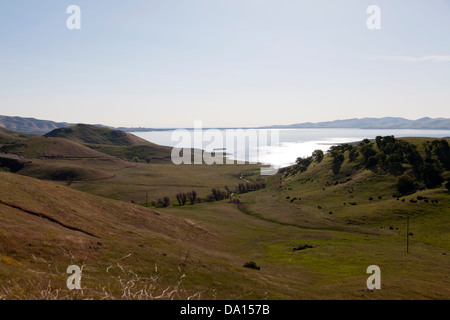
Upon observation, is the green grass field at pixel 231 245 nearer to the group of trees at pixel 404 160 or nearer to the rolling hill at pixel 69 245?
the rolling hill at pixel 69 245

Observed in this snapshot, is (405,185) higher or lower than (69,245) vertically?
lower

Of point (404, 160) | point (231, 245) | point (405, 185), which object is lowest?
point (231, 245)

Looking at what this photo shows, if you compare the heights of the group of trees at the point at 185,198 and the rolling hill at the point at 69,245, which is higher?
the rolling hill at the point at 69,245

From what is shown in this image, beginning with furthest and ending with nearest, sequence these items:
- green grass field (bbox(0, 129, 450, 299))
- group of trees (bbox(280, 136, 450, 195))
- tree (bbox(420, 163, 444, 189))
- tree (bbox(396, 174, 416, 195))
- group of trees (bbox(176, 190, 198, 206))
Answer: group of trees (bbox(176, 190, 198, 206)) < group of trees (bbox(280, 136, 450, 195)) < tree (bbox(396, 174, 416, 195)) < tree (bbox(420, 163, 444, 189)) < green grass field (bbox(0, 129, 450, 299))

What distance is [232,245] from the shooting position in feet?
250

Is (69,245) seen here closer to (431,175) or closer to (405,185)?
(405,185)

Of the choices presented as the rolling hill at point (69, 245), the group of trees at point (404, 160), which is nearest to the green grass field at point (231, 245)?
the rolling hill at point (69, 245)

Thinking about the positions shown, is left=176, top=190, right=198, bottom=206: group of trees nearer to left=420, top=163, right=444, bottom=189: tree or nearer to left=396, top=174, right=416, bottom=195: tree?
left=396, top=174, right=416, bottom=195: tree

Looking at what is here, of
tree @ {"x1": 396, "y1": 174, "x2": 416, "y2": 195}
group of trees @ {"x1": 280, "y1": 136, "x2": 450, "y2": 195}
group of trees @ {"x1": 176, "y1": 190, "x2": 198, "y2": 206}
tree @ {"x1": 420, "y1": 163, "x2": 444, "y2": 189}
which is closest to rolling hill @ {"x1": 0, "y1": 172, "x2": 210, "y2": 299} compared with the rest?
group of trees @ {"x1": 176, "y1": 190, "x2": 198, "y2": 206}

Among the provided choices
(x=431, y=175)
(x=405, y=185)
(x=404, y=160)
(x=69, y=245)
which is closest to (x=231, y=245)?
(x=69, y=245)
